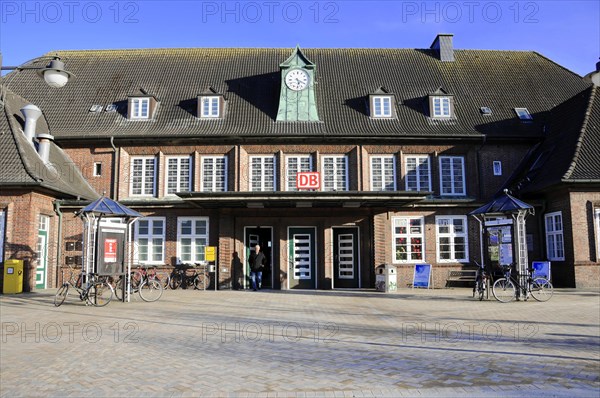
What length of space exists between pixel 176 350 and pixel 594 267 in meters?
17.5

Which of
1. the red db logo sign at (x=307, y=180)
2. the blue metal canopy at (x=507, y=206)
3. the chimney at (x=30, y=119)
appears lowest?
the blue metal canopy at (x=507, y=206)

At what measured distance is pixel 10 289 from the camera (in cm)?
1916

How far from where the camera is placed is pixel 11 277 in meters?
19.2

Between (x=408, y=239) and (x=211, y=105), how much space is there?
11.4 metres

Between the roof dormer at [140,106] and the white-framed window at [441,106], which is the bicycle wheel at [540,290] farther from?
the roof dormer at [140,106]

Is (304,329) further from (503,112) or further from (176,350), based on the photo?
(503,112)

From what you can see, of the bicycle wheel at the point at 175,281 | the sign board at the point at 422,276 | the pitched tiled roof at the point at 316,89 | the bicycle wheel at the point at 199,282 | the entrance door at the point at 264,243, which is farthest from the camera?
→ the pitched tiled roof at the point at 316,89

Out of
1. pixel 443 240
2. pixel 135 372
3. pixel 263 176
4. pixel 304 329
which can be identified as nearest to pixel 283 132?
pixel 263 176

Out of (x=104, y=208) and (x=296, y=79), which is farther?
(x=296, y=79)

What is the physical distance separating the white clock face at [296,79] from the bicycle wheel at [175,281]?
10532 millimetres

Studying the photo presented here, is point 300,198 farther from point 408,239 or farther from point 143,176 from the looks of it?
point 143,176

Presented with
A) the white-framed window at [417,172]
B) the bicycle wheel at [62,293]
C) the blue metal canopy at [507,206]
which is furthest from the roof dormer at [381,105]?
the bicycle wheel at [62,293]

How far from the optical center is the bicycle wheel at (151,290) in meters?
17.0

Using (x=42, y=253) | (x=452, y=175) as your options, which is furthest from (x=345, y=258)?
(x=42, y=253)
